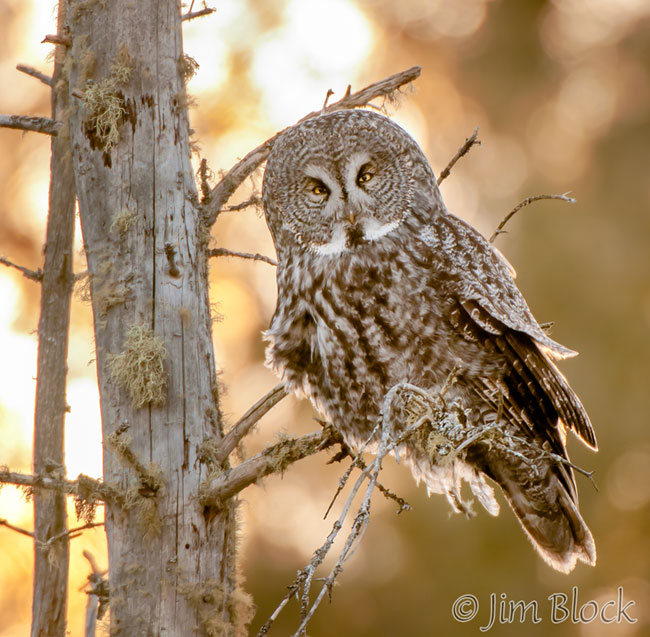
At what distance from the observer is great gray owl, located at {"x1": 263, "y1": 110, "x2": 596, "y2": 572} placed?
3.24 meters

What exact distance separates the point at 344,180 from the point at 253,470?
1.15m

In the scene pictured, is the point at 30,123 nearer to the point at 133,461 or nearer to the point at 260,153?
the point at 260,153

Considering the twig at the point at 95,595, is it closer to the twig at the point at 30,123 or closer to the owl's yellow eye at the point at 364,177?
the twig at the point at 30,123

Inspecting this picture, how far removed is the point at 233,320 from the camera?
8461 mm

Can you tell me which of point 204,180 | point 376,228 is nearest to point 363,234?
point 376,228

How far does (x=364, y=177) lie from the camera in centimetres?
349

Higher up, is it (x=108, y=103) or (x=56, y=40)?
(x=56, y=40)

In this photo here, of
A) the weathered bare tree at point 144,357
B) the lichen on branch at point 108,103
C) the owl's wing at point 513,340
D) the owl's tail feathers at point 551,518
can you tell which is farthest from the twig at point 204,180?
the owl's tail feathers at point 551,518

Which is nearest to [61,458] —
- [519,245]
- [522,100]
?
[519,245]

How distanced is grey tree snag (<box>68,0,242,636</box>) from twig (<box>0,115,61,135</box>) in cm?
11

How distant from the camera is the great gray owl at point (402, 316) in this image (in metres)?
3.24

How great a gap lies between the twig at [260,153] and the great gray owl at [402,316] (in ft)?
0.18

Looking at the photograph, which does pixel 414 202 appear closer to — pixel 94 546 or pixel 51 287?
pixel 51 287

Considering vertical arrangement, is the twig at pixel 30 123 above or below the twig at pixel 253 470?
above
